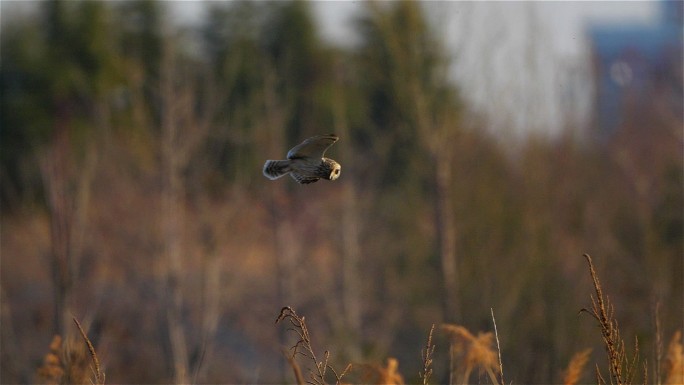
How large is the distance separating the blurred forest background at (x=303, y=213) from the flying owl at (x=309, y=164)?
6356 mm

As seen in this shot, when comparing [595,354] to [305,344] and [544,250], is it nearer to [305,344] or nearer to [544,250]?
[544,250]

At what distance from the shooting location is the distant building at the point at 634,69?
21.5 meters

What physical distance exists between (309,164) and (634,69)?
26.8 metres

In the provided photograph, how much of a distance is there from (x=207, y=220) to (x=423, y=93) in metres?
4.08

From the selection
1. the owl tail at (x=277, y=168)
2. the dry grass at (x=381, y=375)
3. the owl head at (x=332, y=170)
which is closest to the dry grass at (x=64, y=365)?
the owl tail at (x=277, y=168)

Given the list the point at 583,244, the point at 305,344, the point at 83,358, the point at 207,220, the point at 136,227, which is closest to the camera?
the point at 305,344

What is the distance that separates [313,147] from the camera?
17.9 ft

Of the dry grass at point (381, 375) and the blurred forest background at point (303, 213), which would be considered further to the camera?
the blurred forest background at point (303, 213)

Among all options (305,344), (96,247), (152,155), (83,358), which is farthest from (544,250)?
(305,344)

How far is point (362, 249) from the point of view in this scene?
19.4 metres

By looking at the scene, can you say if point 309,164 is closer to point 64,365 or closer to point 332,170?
point 332,170

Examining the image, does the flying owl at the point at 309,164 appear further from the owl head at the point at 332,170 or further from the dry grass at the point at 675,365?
the dry grass at the point at 675,365

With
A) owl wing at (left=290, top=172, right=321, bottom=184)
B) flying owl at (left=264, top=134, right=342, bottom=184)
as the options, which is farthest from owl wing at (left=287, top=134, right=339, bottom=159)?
owl wing at (left=290, top=172, right=321, bottom=184)

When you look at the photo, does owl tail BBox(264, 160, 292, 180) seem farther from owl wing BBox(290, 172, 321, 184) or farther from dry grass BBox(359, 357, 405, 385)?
dry grass BBox(359, 357, 405, 385)
